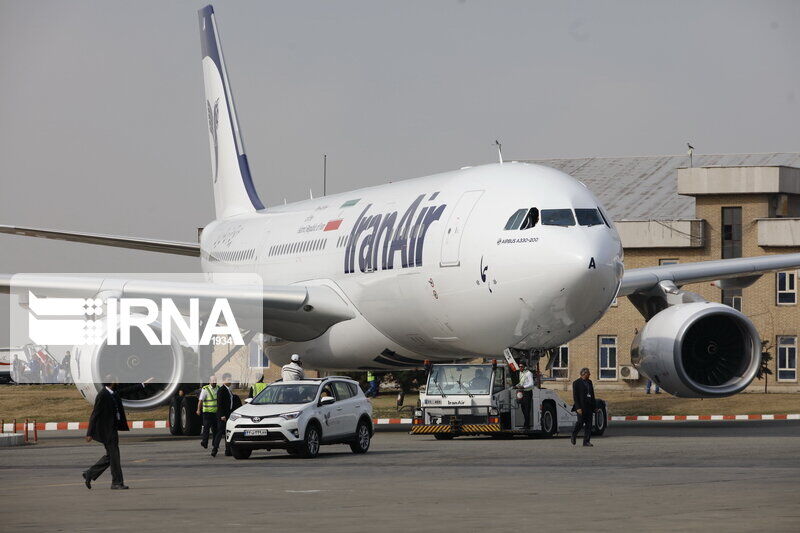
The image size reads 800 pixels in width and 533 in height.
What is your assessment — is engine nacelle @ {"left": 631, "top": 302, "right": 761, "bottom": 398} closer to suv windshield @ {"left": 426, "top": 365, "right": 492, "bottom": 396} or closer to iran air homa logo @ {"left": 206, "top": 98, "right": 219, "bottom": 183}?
suv windshield @ {"left": 426, "top": 365, "right": 492, "bottom": 396}

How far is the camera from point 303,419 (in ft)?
71.7

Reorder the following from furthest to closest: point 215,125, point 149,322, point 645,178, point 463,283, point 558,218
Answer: point 645,178, point 215,125, point 149,322, point 463,283, point 558,218

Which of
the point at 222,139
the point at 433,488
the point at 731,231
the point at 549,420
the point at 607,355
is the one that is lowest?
the point at 607,355

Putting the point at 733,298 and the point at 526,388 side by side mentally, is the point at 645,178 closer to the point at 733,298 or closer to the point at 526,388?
the point at 733,298

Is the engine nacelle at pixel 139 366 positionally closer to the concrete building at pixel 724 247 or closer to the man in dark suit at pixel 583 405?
the man in dark suit at pixel 583 405

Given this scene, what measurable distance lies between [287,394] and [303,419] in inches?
→ 47.0

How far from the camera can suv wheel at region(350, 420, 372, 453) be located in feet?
75.7

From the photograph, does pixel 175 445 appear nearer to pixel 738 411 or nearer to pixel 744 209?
pixel 738 411

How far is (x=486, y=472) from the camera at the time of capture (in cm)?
1783

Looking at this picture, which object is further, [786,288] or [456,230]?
[786,288]

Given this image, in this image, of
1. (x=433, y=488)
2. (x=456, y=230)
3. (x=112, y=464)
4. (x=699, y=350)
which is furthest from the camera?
(x=699, y=350)

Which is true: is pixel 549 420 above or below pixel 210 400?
below

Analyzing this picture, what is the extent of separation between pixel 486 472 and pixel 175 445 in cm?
1066

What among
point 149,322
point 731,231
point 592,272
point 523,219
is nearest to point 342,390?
point 523,219
